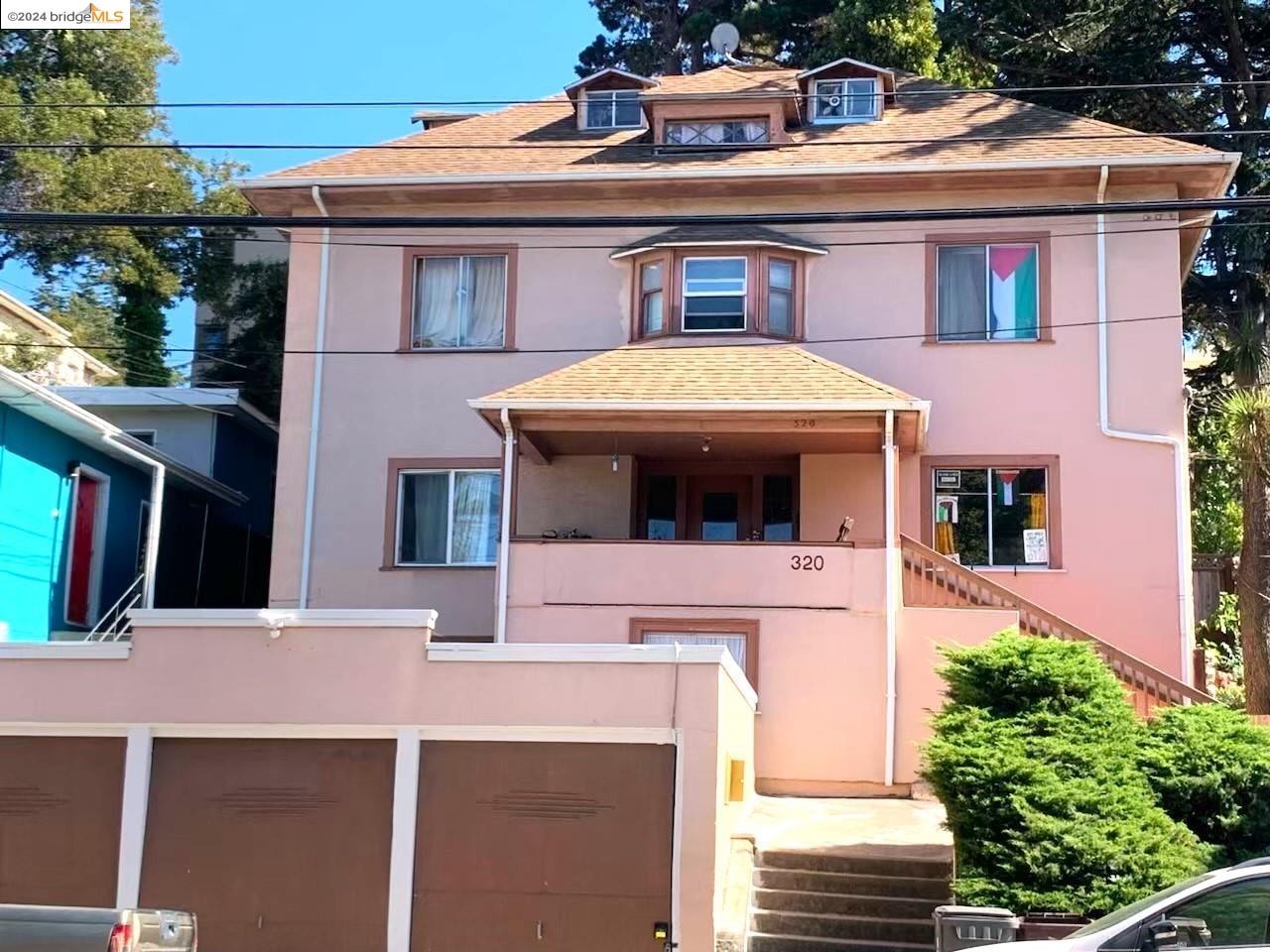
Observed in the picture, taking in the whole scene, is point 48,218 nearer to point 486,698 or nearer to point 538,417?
point 486,698

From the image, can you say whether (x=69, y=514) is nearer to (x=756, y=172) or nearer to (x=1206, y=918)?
(x=756, y=172)

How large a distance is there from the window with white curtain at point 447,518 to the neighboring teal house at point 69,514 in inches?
136

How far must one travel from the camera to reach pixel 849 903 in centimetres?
1327

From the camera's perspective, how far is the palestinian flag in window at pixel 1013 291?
20.5 m

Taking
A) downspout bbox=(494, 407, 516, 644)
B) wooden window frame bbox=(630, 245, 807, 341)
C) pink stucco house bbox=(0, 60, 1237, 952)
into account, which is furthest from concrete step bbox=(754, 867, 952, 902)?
wooden window frame bbox=(630, 245, 807, 341)

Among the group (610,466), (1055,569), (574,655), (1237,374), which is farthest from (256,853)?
(1237,374)

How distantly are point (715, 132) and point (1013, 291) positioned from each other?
4.85 m

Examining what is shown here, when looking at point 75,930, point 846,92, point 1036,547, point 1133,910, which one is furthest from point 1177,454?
point 75,930

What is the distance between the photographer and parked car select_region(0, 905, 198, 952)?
342 inches

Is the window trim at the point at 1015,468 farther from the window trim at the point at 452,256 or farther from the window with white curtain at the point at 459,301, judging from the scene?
the window with white curtain at the point at 459,301

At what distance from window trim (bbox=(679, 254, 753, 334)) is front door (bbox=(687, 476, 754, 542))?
202 cm

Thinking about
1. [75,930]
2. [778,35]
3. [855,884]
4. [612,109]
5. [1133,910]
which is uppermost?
[778,35]

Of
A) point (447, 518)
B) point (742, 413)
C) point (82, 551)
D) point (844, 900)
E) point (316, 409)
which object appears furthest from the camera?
point (82, 551)

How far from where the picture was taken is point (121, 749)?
13594 millimetres
